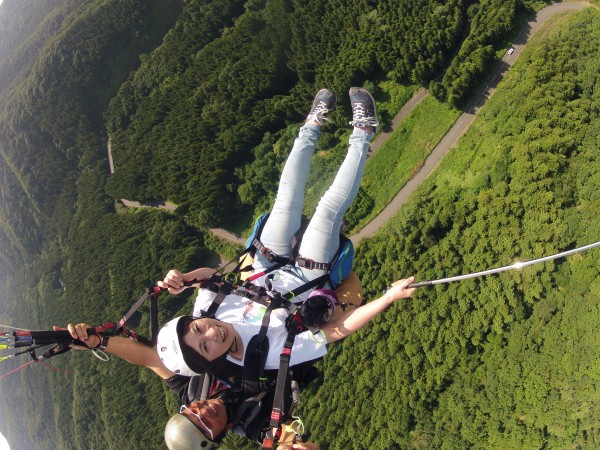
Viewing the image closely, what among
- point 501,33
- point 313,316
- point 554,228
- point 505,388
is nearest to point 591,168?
point 554,228

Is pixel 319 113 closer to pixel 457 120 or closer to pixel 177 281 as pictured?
pixel 177 281

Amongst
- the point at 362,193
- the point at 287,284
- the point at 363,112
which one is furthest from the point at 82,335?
the point at 362,193

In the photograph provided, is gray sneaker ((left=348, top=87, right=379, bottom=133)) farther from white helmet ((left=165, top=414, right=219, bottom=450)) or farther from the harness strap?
white helmet ((left=165, top=414, right=219, bottom=450))

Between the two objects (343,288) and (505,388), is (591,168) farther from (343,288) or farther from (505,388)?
(343,288)

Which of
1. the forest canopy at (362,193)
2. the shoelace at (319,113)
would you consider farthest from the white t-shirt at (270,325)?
the forest canopy at (362,193)

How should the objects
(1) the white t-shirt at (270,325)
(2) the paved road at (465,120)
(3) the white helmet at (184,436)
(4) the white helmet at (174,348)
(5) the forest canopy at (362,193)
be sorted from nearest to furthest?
1. (3) the white helmet at (184,436)
2. (4) the white helmet at (174,348)
3. (1) the white t-shirt at (270,325)
4. (5) the forest canopy at (362,193)
5. (2) the paved road at (465,120)

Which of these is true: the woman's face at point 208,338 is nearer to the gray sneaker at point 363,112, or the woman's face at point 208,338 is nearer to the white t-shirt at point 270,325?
the white t-shirt at point 270,325
